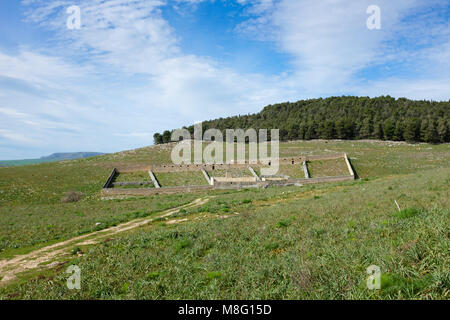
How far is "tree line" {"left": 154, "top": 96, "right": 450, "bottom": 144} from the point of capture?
72488 millimetres

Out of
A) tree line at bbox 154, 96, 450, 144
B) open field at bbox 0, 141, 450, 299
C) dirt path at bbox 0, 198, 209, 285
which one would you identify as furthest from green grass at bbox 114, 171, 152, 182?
tree line at bbox 154, 96, 450, 144

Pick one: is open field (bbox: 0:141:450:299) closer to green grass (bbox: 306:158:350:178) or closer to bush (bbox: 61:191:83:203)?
bush (bbox: 61:191:83:203)

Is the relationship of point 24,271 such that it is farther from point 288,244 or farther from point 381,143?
point 381,143

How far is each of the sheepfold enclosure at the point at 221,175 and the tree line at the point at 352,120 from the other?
38.7 m

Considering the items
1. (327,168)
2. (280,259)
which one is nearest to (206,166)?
(327,168)

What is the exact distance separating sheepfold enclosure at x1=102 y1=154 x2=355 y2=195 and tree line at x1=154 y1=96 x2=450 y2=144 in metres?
38.7

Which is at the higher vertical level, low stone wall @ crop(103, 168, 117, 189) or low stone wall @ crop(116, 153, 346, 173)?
low stone wall @ crop(116, 153, 346, 173)

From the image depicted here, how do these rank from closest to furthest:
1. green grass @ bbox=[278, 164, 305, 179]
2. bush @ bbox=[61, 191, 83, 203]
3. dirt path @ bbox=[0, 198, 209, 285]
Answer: dirt path @ bbox=[0, 198, 209, 285], bush @ bbox=[61, 191, 83, 203], green grass @ bbox=[278, 164, 305, 179]

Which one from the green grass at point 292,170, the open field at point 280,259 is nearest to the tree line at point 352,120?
the green grass at point 292,170

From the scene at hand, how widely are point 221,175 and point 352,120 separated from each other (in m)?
62.9

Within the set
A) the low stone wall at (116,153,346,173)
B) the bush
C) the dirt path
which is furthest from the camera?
the low stone wall at (116,153,346,173)

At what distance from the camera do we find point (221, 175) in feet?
165

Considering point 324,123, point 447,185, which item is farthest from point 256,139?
point 447,185
